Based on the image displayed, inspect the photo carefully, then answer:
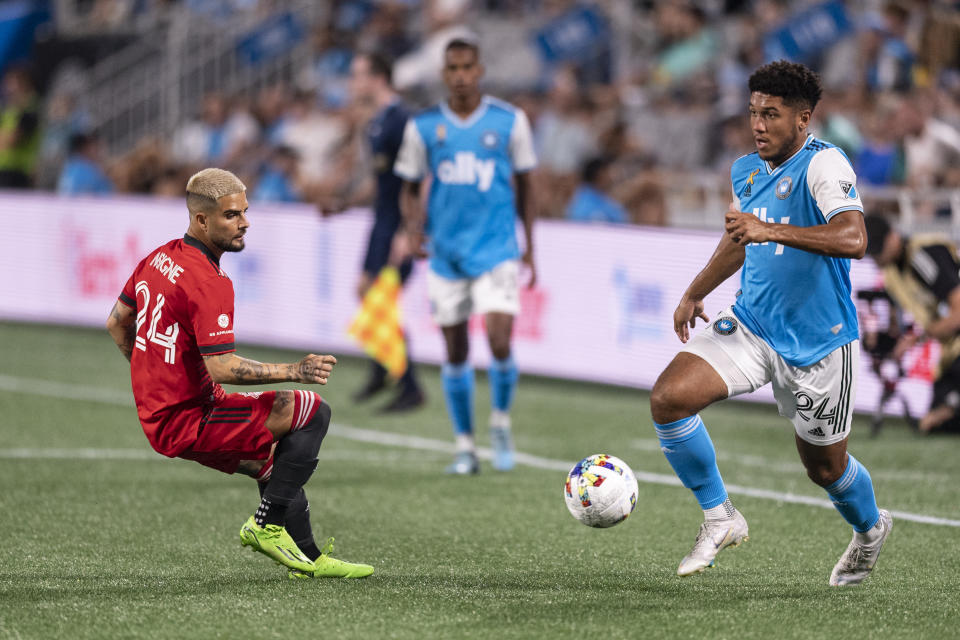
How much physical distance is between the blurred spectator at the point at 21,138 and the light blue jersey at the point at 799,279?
1528 centimetres

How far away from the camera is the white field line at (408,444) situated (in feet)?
25.6

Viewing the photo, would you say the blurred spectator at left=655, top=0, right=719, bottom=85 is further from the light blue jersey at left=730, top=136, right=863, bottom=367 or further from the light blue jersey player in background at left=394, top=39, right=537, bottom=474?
the light blue jersey at left=730, top=136, right=863, bottom=367

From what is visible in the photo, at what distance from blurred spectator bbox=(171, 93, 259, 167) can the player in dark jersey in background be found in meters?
8.11

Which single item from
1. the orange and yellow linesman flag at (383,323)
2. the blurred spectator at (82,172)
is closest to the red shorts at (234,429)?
the orange and yellow linesman flag at (383,323)

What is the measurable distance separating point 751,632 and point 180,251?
247cm

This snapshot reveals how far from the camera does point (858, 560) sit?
5.77 m

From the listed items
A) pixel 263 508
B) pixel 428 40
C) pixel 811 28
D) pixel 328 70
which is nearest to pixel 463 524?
pixel 263 508

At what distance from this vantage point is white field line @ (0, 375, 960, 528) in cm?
781

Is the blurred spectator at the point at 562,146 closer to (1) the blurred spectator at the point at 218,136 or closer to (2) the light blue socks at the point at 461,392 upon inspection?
(1) the blurred spectator at the point at 218,136

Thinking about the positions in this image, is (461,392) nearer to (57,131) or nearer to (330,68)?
(330,68)

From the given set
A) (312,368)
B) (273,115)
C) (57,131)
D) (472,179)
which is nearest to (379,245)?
(472,179)

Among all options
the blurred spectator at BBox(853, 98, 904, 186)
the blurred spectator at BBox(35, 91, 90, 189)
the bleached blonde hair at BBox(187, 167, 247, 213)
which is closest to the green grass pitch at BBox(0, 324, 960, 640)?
the bleached blonde hair at BBox(187, 167, 247, 213)

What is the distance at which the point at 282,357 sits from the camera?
1397 cm

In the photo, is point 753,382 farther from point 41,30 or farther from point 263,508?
point 41,30
